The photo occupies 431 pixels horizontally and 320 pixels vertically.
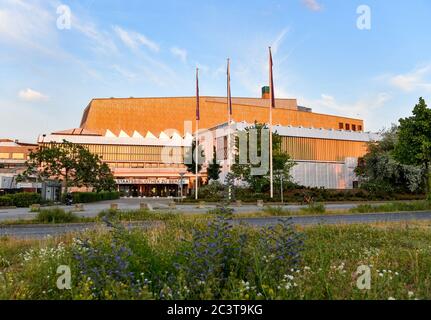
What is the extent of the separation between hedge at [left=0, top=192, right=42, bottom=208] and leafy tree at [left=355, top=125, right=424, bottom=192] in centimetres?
4290

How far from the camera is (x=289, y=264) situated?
5480 mm

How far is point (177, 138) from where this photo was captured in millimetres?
105250

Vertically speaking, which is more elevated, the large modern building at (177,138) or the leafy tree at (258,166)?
the large modern building at (177,138)

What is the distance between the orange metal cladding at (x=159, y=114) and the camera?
12162 cm

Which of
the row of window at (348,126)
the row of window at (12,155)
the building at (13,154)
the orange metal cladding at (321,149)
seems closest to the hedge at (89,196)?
the orange metal cladding at (321,149)

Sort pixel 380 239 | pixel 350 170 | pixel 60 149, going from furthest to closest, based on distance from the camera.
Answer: pixel 350 170
pixel 60 149
pixel 380 239

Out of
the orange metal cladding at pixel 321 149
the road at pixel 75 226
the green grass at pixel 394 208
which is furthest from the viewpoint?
the orange metal cladding at pixel 321 149

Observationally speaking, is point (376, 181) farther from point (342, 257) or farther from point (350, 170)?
point (342, 257)

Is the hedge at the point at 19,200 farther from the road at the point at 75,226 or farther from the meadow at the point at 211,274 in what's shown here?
the meadow at the point at 211,274

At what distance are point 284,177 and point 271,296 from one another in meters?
47.3

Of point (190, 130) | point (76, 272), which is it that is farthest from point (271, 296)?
point (190, 130)

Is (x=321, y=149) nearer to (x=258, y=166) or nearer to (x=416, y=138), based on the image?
(x=258, y=166)

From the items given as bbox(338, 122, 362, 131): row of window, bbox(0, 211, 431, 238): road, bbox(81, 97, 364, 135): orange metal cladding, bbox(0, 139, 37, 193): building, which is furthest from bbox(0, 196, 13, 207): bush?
bbox(338, 122, 362, 131): row of window

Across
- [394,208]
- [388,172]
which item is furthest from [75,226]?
[388,172]
